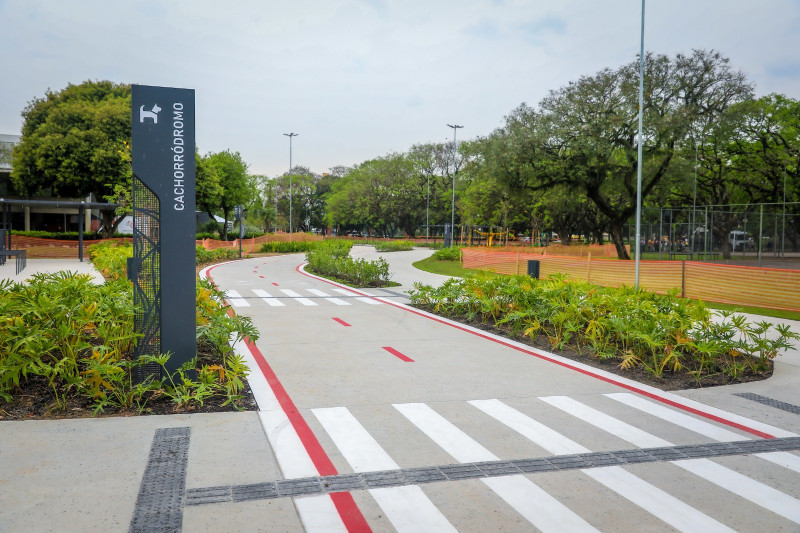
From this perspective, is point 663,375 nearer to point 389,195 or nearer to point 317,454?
point 317,454

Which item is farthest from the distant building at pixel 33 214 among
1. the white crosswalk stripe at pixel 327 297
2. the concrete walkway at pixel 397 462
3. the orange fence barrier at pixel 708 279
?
the concrete walkway at pixel 397 462

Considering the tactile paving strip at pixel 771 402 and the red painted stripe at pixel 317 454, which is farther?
the tactile paving strip at pixel 771 402

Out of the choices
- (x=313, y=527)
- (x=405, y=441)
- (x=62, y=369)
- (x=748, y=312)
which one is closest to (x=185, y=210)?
(x=62, y=369)

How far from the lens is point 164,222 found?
20.3ft

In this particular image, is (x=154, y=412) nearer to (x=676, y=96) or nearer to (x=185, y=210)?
(x=185, y=210)

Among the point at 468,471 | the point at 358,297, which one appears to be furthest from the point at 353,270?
the point at 468,471

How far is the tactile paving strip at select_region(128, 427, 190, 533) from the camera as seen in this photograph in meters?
3.75

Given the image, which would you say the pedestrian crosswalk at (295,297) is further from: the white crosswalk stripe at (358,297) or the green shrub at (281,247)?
the green shrub at (281,247)

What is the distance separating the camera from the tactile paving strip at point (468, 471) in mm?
4250

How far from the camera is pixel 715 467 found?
192 inches

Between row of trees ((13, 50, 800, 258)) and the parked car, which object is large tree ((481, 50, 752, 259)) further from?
the parked car

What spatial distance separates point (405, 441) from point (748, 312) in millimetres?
12977

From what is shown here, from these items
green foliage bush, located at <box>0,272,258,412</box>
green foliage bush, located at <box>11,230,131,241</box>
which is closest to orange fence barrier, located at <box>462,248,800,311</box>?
green foliage bush, located at <box>0,272,258,412</box>

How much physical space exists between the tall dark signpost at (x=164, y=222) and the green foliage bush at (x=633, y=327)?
5.89m
